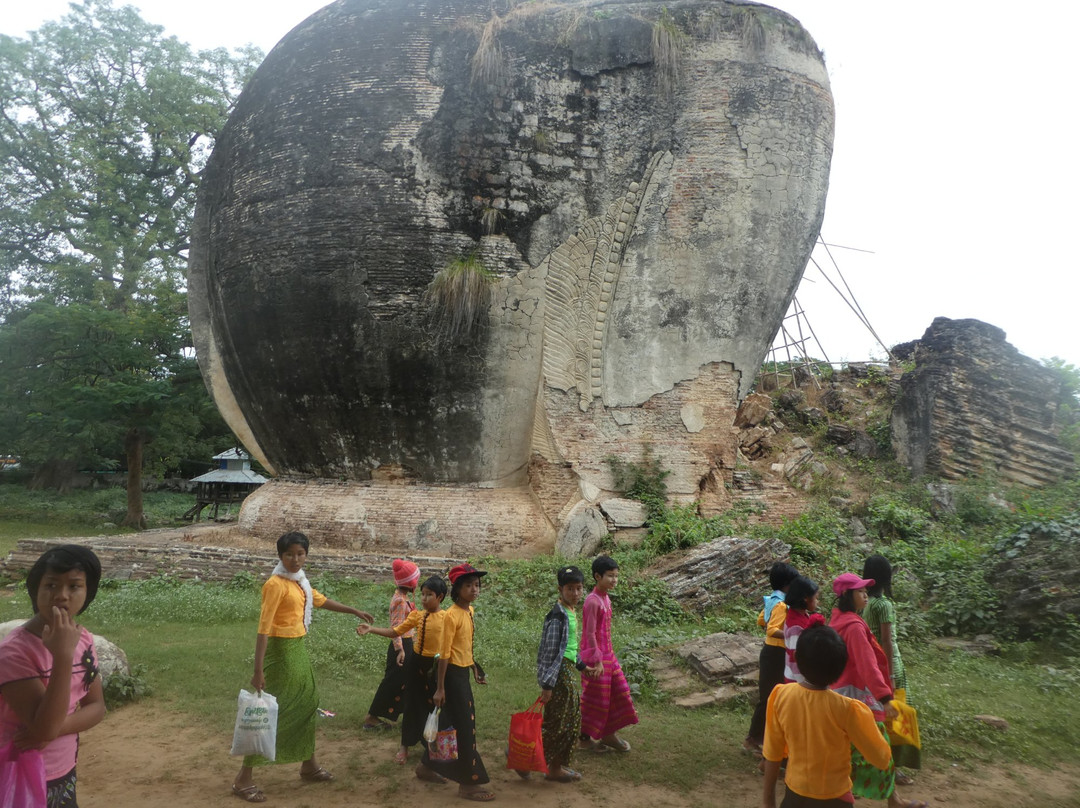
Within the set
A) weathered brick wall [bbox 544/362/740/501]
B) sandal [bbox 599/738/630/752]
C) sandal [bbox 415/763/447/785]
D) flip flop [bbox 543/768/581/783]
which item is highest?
weathered brick wall [bbox 544/362/740/501]

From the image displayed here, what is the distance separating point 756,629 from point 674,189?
502 centimetres

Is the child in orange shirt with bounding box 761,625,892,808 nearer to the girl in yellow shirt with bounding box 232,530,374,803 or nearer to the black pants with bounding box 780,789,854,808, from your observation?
the black pants with bounding box 780,789,854,808

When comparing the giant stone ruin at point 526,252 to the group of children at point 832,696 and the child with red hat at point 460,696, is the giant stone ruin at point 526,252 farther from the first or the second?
the child with red hat at point 460,696

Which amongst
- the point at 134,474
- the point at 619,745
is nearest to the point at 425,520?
the point at 619,745

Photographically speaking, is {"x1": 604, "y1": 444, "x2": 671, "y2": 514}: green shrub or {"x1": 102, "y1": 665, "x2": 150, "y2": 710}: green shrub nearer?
{"x1": 102, "y1": 665, "x2": 150, "y2": 710}: green shrub

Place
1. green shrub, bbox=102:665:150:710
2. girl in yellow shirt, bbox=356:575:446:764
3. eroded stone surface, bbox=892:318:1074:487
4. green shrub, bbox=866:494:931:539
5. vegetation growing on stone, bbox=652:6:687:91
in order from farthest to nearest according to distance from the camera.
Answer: eroded stone surface, bbox=892:318:1074:487 → green shrub, bbox=866:494:931:539 → vegetation growing on stone, bbox=652:6:687:91 → green shrub, bbox=102:665:150:710 → girl in yellow shirt, bbox=356:575:446:764

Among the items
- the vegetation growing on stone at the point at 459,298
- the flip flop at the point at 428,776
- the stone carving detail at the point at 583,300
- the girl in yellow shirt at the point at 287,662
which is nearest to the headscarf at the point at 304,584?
the girl in yellow shirt at the point at 287,662

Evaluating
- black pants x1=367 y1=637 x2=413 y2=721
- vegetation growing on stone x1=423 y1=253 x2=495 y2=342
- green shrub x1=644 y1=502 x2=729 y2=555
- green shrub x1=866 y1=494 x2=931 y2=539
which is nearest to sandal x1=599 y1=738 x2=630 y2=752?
black pants x1=367 y1=637 x2=413 y2=721

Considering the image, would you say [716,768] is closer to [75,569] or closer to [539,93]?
[75,569]

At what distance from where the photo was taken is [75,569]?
7.25ft

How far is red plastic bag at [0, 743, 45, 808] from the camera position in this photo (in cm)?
207

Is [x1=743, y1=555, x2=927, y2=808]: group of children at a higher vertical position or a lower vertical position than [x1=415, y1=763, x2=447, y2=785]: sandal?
higher

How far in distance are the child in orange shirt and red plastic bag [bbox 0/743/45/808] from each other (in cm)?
207

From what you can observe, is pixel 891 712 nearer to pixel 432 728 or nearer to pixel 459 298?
pixel 432 728
